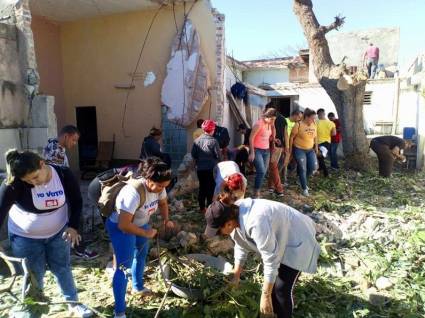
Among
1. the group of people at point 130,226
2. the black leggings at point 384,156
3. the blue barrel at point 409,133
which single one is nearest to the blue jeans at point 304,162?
the black leggings at point 384,156

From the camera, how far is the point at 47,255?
2.65 metres

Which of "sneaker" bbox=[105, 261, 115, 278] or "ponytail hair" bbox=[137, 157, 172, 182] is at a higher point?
"ponytail hair" bbox=[137, 157, 172, 182]

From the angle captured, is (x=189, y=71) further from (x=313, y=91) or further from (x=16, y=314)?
(x=313, y=91)

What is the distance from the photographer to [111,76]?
25.8 feet

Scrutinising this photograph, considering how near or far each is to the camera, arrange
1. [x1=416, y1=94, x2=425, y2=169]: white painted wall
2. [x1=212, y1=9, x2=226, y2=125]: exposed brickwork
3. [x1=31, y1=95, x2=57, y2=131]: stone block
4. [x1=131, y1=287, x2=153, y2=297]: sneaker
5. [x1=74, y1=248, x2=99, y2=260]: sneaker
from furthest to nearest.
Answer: [x1=416, y1=94, x2=425, y2=169]: white painted wall < [x1=212, y1=9, x2=226, y2=125]: exposed brickwork < [x1=31, y1=95, x2=57, y2=131]: stone block < [x1=74, y1=248, x2=99, y2=260]: sneaker < [x1=131, y1=287, x2=153, y2=297]: sneaker

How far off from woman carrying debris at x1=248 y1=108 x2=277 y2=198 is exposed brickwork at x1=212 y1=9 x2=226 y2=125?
1648mm

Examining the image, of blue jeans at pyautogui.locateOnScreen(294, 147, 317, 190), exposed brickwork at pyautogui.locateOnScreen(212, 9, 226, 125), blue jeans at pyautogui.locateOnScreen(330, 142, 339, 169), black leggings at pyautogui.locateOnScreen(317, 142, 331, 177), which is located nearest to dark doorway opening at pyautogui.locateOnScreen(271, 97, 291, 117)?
blue jeans at pyautogui.locateOnScreen(330, 142, 339, 169)

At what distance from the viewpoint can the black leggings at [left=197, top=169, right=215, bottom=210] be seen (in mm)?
4949

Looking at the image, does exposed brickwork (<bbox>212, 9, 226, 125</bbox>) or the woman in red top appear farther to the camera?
the woman in red top

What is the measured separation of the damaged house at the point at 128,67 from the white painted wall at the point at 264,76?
434 inches

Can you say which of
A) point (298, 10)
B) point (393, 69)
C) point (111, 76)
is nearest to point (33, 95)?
point (111, 76)

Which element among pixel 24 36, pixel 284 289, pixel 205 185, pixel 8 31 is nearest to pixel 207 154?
pixel 205 185

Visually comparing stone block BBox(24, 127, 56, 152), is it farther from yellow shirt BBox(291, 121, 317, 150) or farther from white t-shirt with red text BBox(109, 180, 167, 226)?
yellow shirt BBox(291, 121, 317, 150)

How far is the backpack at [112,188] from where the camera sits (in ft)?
8.57
